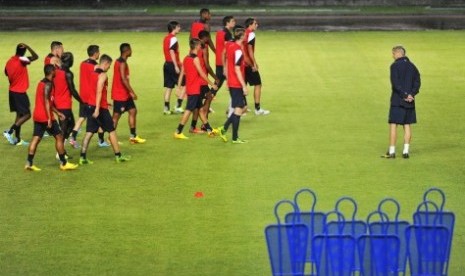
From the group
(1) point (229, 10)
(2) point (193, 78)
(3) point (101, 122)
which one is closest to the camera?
(3) point (101, 122)

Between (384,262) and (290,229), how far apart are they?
1157 mm

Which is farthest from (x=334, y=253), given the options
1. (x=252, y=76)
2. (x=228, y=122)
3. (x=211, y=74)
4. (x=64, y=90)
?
(x=252, y=76)

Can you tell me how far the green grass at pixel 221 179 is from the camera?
51.5ft

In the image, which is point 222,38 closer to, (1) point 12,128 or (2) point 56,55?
(2) point 56,55

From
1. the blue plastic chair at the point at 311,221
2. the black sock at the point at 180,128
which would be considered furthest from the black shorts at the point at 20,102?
the blue plastic chair at the point at 311,221

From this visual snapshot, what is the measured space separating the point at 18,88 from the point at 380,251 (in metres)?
11.9

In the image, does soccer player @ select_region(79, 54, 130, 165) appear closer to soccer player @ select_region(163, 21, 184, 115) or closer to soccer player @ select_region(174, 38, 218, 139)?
soccer player @ select_region(174, 38, 218, 139)

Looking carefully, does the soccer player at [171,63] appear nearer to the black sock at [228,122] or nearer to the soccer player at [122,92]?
the soccer player at [122,92]

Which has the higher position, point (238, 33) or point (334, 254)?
point (238, 33)

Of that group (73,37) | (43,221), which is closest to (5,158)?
(43,221)

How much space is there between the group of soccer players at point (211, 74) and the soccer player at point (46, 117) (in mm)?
3474

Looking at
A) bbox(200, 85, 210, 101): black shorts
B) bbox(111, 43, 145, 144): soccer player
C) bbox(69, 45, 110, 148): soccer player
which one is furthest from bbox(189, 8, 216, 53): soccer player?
bbox(69, 45, 110, 148): soccer player

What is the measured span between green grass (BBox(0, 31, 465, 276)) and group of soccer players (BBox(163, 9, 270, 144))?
457mm

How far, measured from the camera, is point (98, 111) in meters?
20.9
